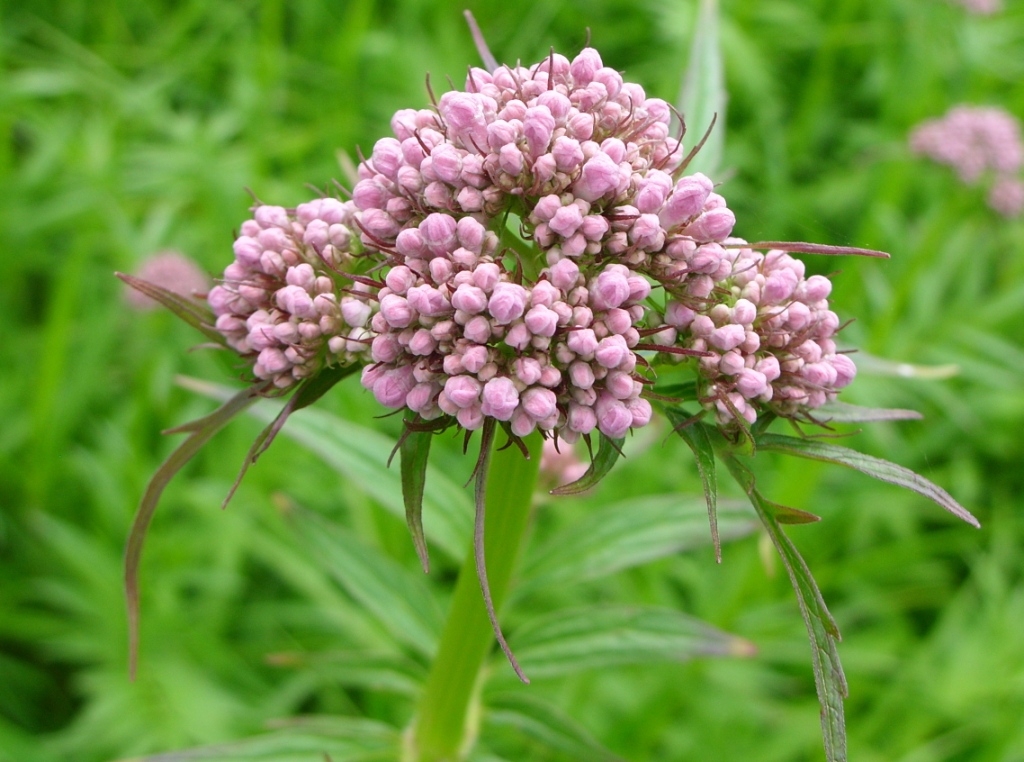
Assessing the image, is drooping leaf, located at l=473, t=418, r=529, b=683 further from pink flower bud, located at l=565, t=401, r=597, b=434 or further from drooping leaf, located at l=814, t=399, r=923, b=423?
drooping leaf, located at l=814, t=399, r=923, b=423

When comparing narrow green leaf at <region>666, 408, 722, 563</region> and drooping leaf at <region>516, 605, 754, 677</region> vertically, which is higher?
narrow green leaf at <region>666, 408, 722, 563</region>

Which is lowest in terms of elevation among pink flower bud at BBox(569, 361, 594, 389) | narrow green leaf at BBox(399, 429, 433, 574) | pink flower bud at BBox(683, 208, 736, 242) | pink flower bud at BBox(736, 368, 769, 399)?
narrow green leaf at BBox(399, 429, 433, 574)

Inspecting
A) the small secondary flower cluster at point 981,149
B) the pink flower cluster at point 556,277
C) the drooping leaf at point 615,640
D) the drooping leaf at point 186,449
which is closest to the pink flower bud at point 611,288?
the pink flower cluster at point 556,277

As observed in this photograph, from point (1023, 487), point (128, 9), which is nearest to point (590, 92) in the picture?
point (1023, 487)

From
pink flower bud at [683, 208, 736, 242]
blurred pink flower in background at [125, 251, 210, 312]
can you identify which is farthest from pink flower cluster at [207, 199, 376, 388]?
blurred pink flower in background at [125, 251, 210, 312]

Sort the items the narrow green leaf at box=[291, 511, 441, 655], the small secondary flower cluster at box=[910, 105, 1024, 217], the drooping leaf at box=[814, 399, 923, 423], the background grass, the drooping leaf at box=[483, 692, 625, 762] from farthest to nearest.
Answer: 1. the small secondary flower cluster at box=[910, 105, 1024, 217]
2. the background grass
3. the narrow green leaf at box=[291, 511, 441, 655]
4. the drooping leaf at box=[483, 692, 625, 762]
5. the drooping leaf at box=[814, 399, 923, 423]

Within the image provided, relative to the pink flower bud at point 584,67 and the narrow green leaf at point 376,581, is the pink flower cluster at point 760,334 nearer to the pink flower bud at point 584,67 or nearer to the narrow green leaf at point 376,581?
the pink flower bud at point 584,67

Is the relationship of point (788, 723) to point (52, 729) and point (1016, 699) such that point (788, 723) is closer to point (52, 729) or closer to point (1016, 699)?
point (1016, 699)
